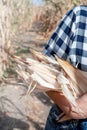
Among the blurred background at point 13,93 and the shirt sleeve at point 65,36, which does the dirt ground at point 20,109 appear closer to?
the blurred background at point 13,93

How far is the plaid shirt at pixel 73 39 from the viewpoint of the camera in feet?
5.97

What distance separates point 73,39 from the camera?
1.84m

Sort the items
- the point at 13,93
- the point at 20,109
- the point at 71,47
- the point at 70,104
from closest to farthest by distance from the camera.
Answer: the point at 70,104 → the point at 71,47 → the point at 20,109 → the point at 13,93

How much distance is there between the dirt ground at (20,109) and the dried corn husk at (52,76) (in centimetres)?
231

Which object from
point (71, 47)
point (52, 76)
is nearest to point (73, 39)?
point (71, 47)

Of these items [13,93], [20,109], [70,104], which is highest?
[70,104]

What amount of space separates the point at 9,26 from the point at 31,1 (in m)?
1.83

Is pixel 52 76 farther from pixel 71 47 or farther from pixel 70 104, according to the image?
pixel 71 47

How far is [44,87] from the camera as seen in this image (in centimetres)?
160

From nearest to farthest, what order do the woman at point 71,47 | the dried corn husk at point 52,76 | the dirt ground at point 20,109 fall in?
1. the dried corn husk at point 52,76
2. the woman at point 71,47
3. the dirt ground at point 20,109

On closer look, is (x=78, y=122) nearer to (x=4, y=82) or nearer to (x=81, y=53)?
(x=81, y=53)

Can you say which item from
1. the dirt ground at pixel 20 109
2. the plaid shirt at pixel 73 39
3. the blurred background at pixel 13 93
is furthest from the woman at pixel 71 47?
the dirt ground at pixel 20 109

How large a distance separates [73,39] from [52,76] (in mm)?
295

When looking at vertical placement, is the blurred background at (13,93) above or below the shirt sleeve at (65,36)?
below
